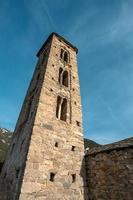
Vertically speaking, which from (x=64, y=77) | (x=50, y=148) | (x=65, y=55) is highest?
(x=65, y=55)

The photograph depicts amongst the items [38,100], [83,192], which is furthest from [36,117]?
[83,192]

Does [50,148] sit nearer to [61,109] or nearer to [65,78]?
[61,109]

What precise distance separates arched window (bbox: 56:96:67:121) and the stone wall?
10.3ft

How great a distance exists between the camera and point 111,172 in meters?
9.44

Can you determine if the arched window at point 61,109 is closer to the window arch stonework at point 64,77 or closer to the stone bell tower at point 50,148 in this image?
the stone bell tower at point 50,148

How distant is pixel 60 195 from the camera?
832 cm

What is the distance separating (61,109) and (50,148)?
3.94m

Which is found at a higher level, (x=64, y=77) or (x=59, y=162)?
(x=64, y=77)

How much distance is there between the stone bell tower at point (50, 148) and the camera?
7.85 metres

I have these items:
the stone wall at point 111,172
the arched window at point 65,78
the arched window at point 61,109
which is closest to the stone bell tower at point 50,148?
the arched window at point 61,109

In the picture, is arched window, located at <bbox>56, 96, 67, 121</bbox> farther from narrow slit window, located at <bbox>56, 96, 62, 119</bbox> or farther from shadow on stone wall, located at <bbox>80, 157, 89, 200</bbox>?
shadow on stone wall, located at <bbox>80, 157, 89, 200</bbox>

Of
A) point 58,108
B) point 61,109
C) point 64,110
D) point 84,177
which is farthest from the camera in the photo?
point 61,109

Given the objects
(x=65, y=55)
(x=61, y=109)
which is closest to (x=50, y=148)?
(x=61, y=109)

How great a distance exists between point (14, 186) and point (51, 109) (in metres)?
4.88
